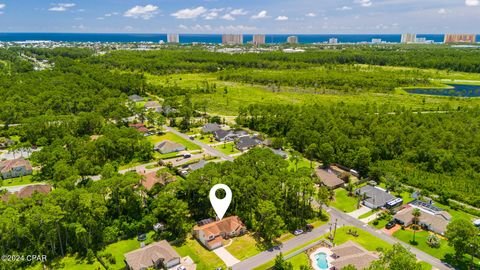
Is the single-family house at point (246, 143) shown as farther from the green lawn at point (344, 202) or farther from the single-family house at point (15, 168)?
the single-family house at point (15, 168)

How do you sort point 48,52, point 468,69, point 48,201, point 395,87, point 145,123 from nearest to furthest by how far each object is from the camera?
point 48,201
point 145,123
point 395,87
point 468,69
point 48,52

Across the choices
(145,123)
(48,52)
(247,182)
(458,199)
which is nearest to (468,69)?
(458,199)

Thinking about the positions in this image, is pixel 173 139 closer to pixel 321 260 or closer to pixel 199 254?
pixel 199 254

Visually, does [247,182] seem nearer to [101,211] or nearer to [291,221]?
[291,221]

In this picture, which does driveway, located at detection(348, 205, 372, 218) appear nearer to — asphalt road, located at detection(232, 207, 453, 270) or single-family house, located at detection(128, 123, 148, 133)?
asphalt road, located at detection(232, 207, 453, 270)

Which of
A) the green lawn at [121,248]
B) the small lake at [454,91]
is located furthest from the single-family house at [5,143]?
the small lake at [454,91]

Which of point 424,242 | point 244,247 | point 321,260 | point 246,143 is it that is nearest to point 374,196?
point 424,242
